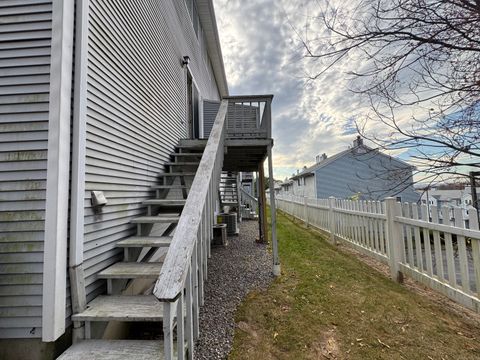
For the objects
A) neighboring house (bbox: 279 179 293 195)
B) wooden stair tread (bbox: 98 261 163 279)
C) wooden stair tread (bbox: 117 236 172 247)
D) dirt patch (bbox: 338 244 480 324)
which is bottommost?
Answer: dirt patch (bbox: 338 244 480 324)

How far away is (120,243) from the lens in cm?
276

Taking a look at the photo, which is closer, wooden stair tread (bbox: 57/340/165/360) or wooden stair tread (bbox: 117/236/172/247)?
wooden stair tread (bbox: 57/340/165/360)

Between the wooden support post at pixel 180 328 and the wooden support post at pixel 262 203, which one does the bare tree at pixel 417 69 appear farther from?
the wooden support post at pixel 262 203

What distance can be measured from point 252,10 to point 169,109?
3.12 metres

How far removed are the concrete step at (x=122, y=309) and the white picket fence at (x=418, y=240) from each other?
3.52 metres

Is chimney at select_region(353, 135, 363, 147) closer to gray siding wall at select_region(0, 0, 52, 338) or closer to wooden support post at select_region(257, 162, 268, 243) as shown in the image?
wooden support post at select_region(257, 162, 268, 243)

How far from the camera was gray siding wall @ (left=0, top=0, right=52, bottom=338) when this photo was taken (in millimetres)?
1938

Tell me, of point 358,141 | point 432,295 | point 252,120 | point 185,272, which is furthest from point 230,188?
point 185,272

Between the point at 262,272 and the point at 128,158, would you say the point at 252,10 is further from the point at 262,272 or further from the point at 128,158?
the point at 262,272

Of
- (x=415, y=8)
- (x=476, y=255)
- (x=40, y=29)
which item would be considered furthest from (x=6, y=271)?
(x=476, y=255)

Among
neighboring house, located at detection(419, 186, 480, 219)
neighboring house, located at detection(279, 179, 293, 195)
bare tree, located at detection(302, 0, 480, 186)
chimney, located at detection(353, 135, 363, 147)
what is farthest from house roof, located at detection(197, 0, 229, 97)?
neighboring house, located at detection(279, 179, 293, 195)

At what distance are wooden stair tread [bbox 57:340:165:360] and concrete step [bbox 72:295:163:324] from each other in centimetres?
18

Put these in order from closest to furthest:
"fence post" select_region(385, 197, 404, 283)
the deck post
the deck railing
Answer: "fence post" select_region(385, 197, 404, 283)
the deck post
the deck railing

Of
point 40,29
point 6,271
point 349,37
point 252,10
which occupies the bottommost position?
point 6,271
